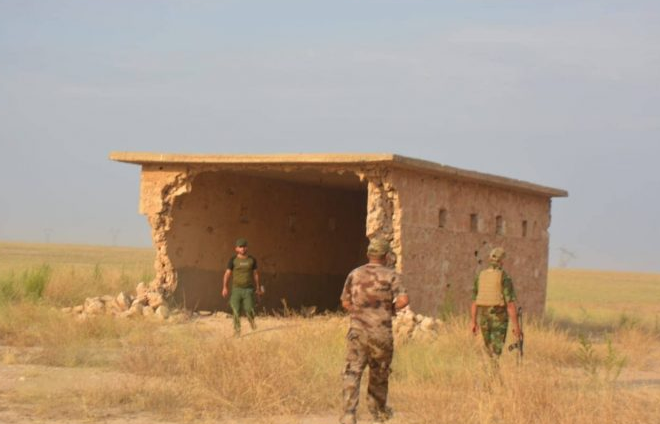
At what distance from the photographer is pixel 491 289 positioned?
11.7 m

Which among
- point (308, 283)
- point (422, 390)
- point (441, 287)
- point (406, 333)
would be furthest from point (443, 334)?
point (308, 283)

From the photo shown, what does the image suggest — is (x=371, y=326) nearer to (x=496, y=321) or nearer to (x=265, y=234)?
(x=496, y=321)

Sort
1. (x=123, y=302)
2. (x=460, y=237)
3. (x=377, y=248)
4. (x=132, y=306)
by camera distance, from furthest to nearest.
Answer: (x=460, y=237) < (x=123, y=302) < (x=132, y=306) < (x=377, y=248)

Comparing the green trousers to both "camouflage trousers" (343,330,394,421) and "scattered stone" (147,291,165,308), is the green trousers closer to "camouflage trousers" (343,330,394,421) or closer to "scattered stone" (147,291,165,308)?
"scattered stone" (147,291,165,308)

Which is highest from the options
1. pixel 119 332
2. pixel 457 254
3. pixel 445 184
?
pixel 445 184

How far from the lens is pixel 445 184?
61.7 ft

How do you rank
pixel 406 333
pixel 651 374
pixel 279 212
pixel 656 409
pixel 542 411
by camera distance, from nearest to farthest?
pixel 542 411 < pixel 656 409 < pixel 651 374 < pixel 406 333 < pixel 279 212

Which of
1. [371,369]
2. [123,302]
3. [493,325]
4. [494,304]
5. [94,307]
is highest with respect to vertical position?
[494,304]

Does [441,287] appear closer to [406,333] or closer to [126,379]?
[406,333]

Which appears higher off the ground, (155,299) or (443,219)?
(443,219)

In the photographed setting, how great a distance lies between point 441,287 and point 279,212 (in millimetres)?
5133

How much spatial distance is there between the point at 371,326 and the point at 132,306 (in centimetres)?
1011

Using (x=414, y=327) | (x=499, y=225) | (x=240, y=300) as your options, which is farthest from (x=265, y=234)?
(x=414, y=327)

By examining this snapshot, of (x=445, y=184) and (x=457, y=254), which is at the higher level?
(x=445, y=184)
